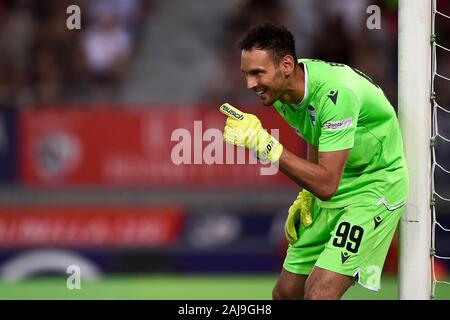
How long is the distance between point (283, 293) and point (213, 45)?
23.1 feet

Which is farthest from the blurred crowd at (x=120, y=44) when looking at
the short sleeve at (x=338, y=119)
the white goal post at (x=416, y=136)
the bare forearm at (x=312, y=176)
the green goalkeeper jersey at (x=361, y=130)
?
the bare forearm at (x=312, y=176)

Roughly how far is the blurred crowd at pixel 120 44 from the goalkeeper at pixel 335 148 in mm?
5416

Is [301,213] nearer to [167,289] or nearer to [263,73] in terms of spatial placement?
[263,73]

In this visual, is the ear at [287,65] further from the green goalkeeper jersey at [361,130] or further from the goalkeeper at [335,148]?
the green goalkeeper jersey at [361,130]

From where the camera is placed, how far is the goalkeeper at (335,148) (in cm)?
598

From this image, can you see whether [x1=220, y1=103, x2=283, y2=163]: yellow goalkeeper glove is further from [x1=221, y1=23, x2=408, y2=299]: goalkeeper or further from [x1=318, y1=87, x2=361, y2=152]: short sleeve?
[x1=318, y1=87, x2=361, y2=152]: short sleeve

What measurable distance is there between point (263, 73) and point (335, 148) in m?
0.62

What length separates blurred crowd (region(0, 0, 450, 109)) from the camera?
39.7ft

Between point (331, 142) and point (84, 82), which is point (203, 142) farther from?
point (331, 142)

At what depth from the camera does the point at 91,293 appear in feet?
32.7

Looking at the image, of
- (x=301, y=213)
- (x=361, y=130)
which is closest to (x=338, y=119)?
(x=361, y=130)

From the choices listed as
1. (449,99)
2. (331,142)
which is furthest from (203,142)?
(331,142)

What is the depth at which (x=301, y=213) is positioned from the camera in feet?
22.0
